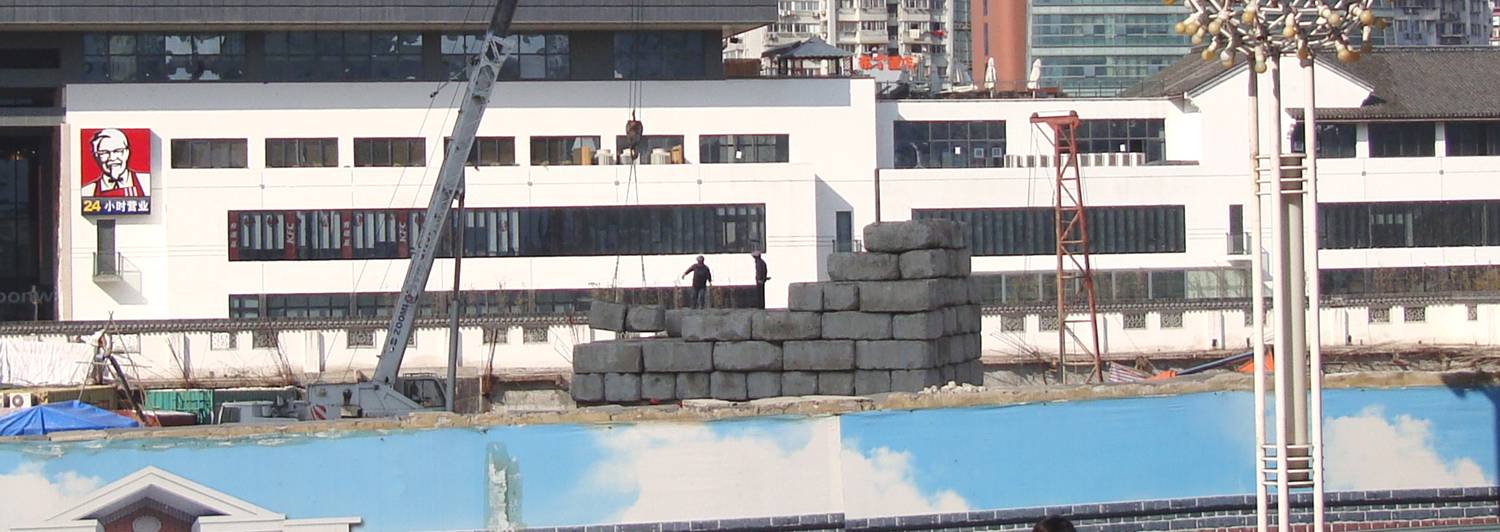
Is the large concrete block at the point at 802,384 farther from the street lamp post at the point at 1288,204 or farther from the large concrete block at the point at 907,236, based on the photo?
the street lamp post at the point at 1288,204

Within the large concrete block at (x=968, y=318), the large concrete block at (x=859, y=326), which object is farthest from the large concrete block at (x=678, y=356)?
the large concrete block at (x=968, y=318)

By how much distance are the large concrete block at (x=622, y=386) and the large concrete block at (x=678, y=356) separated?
0.90 feet

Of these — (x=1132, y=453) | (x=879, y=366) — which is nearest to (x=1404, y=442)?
(x=1132, y=453)

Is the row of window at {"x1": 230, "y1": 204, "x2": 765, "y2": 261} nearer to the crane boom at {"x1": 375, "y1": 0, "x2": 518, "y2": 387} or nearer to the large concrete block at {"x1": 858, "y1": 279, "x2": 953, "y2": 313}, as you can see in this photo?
the crane boom at {"x1": 375, "y1": 0, "x2": 518, "y2": 387}

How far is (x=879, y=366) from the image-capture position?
94.5ft

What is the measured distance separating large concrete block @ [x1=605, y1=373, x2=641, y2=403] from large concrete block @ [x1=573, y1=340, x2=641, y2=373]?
0.08 meters

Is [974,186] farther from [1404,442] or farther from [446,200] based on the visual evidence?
[1404,442]

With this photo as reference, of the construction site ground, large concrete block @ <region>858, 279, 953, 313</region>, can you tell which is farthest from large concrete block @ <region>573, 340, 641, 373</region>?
the construction site ground

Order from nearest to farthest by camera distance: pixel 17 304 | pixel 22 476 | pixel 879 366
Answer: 1. pixel 22 476
2. pixel 879 366
3. pixel 17 304

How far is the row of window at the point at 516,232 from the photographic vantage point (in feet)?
178

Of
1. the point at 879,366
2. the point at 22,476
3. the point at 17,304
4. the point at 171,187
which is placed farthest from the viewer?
the point at 17,304

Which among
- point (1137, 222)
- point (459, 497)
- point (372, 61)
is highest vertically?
point (372, 61)

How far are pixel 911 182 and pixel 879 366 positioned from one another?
28656 mm

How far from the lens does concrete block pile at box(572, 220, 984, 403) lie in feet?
94.6
